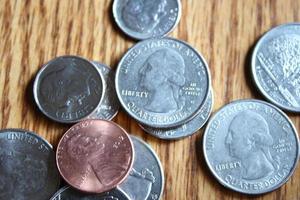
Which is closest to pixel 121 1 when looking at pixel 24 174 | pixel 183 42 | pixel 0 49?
pixel 183 42

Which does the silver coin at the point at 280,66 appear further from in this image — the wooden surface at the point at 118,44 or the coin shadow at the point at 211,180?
the coin shadow at the point at 211,180

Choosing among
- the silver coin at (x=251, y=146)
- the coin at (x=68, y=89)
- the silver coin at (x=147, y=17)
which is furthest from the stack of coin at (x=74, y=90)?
the silver coin at (x=251, y=146)

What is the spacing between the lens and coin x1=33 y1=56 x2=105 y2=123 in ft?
3.33

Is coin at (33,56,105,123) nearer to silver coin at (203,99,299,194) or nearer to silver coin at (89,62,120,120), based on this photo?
silver coin at (89,62,120,120)

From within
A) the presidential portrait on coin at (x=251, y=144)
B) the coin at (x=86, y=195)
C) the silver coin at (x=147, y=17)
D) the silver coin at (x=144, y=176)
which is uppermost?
the silver coin at (x=147, y=17)

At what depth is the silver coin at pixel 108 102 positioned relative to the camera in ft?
3.35

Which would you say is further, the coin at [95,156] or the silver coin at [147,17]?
the silver coin at [147,17]

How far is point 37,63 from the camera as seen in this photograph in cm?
108

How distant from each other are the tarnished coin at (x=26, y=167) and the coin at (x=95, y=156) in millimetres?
31

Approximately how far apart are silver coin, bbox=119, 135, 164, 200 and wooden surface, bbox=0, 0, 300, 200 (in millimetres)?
25

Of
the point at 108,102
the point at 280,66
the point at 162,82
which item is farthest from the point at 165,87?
the point at 280,66

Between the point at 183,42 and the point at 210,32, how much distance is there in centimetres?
8

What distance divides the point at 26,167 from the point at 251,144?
1.49 feet

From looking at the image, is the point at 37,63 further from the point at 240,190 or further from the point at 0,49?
the point at 240,190
